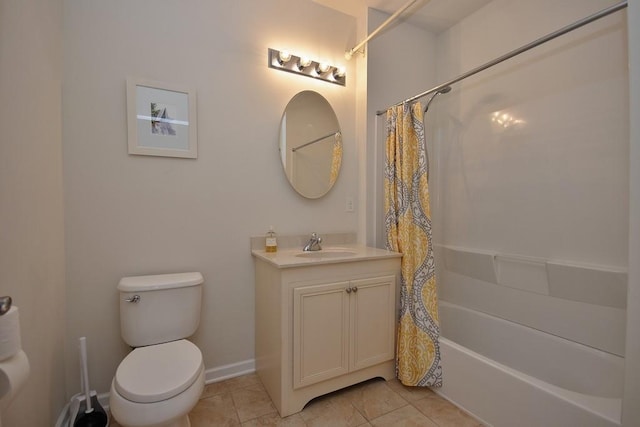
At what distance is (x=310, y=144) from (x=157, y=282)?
136 cm

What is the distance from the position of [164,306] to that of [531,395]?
1862 millimetres

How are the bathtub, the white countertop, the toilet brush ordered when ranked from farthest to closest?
the white countertop → the toilet brush → the bathtub

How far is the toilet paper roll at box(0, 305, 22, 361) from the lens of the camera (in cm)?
72

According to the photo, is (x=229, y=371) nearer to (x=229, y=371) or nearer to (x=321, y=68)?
(x=229, y=371)

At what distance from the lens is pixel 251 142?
1970 millimetres

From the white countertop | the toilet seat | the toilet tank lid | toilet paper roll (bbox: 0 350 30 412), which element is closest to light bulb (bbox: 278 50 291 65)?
the white countertop

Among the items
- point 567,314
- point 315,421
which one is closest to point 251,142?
point 315,421

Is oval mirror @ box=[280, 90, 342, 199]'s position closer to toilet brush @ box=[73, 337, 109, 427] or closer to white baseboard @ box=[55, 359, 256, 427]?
white baseboard @ box=[55, 359, 256, 427]

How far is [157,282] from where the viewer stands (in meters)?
1.55

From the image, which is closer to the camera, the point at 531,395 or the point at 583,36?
the point at 531,395

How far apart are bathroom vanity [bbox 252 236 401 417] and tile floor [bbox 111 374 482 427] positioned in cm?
7

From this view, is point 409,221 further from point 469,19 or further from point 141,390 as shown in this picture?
point 469,19

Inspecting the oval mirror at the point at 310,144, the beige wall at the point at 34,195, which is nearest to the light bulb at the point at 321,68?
the oval mirror at the point at 310,144

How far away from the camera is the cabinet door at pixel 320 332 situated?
1.58m
